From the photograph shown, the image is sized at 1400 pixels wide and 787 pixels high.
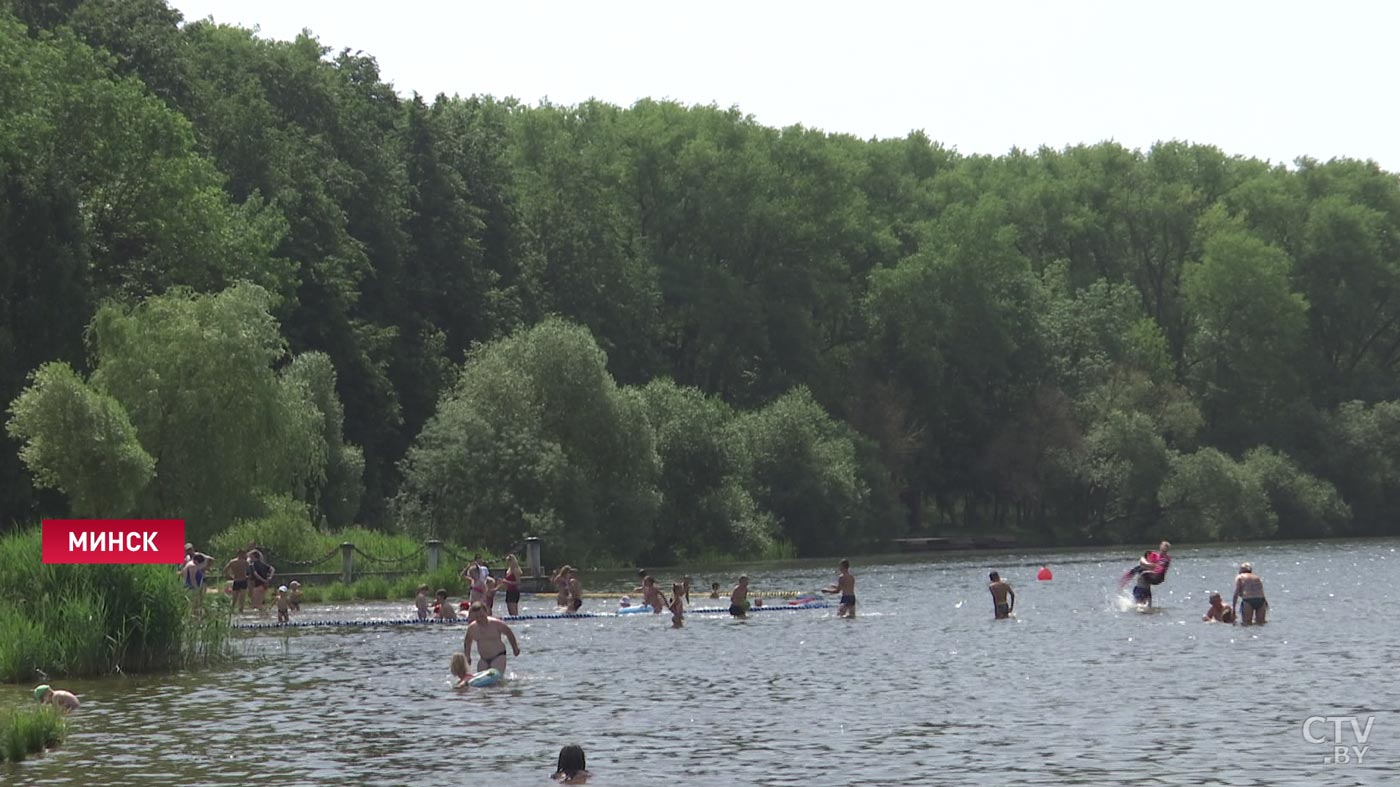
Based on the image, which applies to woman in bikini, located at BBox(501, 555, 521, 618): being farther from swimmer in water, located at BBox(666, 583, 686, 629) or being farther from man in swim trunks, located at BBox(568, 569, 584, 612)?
swimmer in water, located at BBox(666, 583, 686, 629)

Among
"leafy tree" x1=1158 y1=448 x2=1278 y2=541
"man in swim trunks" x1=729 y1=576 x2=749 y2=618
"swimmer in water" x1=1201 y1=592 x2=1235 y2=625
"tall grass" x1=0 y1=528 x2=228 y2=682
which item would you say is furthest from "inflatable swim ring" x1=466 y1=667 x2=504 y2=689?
"leafy tree" x1=1158 y1=448 x2=1278 y2=541

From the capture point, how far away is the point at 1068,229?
128 meters

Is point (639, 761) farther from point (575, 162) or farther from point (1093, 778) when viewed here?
point (575, 162)

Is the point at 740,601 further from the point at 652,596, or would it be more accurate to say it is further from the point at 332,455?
the point at 332,455

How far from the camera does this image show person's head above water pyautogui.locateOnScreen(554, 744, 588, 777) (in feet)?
81.8

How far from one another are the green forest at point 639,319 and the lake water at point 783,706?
14.4 m

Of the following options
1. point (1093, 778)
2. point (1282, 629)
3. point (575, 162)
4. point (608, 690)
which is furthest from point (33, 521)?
point (575, 162)

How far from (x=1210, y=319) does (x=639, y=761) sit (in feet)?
329

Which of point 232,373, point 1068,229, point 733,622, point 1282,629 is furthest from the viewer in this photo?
point 1068,229

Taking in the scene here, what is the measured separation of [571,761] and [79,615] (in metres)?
13.2

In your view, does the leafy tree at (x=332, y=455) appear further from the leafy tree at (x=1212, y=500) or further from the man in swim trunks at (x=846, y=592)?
the leafy tree at (x=1212, y=500)

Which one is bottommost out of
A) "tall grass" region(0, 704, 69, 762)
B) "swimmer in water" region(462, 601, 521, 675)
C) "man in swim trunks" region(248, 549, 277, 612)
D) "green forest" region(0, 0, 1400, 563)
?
"tall grass" region(0, 704, 69, 762)

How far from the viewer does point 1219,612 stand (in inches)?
1955

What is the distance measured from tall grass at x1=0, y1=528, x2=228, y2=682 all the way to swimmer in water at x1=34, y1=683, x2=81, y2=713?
3.19 metres
